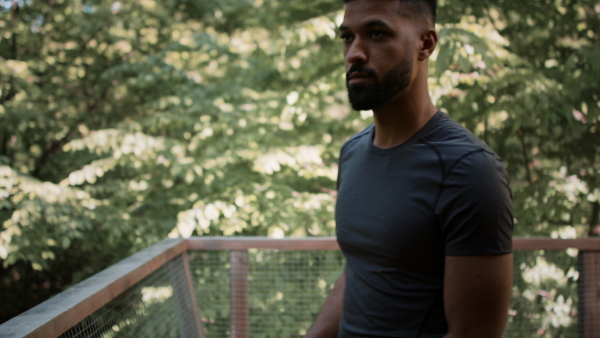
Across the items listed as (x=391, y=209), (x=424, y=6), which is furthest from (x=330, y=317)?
(x=424, y=6)

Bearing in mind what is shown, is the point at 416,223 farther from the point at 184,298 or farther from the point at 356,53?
the point at 184,298

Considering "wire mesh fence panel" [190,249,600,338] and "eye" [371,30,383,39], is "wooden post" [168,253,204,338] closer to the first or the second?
"wire mesh fence panel" [190,249,600,338]

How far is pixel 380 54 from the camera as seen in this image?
39.7 inches

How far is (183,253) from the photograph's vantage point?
85.7 inches

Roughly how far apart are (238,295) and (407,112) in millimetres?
1424

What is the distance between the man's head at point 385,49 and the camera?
101cm

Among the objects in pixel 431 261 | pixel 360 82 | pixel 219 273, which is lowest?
pixel 219 273

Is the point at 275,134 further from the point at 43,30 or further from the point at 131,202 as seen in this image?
the point at 43,30

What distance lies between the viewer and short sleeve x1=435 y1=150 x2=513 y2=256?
838mm

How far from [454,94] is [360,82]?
2.25m

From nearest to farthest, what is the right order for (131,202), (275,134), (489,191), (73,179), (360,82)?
(489,191)
(360,82)
(73,179)
(275,134)
(131,202)

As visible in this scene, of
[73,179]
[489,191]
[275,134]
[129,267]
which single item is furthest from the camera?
[275,134]

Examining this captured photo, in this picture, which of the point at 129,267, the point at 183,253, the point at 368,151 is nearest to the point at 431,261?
the point at 368,151

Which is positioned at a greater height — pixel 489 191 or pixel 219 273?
pixel 489 191
